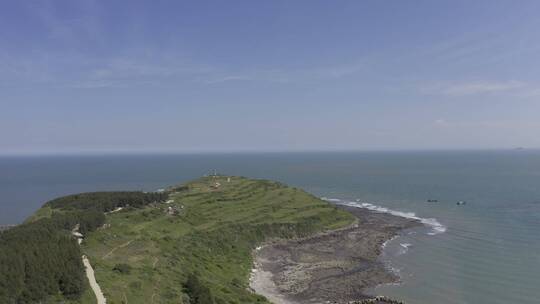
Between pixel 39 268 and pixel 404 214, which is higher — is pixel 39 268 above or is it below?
above

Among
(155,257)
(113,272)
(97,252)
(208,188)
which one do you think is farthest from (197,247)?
(208,188)

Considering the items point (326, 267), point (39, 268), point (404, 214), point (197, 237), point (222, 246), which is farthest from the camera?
point (404, 214)

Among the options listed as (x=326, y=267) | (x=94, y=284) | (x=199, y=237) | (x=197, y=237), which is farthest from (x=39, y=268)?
(x=326, y=267)

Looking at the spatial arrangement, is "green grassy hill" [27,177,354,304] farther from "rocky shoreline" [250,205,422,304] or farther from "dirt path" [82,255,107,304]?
"rocky shoreline" [250,205,422,304]

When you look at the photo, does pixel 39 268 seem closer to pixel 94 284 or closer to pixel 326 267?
pixel 94 284

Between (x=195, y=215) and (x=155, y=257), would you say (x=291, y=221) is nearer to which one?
(x=195, y=215)

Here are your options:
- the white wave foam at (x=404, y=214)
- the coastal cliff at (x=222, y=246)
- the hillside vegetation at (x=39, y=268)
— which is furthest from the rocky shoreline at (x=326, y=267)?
the hillside vegetation at (x=39, y=268)
